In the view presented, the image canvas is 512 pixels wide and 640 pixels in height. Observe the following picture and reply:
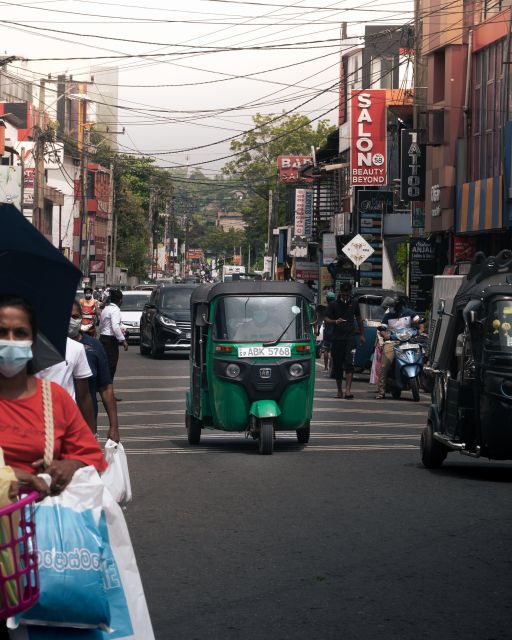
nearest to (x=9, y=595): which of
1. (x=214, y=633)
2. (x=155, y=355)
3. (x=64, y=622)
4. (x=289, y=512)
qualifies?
(x=64, y=622)

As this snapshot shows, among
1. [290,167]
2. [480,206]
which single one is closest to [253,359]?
[480,206]

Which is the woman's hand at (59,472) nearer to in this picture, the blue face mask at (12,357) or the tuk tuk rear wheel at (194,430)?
the blue face mask at (12,357)

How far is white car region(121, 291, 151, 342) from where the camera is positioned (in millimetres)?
46500

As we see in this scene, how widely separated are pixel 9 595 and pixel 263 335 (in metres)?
12.9

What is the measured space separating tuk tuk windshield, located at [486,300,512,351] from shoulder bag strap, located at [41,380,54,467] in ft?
29.3

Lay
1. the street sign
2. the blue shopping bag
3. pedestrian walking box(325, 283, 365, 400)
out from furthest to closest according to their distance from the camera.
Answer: the street sign, pedestrian walking box(325, 283, 365, 400), the blue shopping bag

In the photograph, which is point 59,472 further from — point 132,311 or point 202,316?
point 132,311

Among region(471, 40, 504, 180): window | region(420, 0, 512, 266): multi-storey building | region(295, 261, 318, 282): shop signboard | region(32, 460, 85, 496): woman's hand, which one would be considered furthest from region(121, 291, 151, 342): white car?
region(32, 460, 85, 496): woman's hand

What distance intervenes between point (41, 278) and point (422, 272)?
3942 centimetres

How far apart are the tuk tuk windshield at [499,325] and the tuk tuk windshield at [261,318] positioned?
4.02 metres

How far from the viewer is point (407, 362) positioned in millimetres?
25469

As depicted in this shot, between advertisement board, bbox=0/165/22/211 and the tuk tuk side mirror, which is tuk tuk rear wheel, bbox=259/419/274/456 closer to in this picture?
the tuk tuk side mirror

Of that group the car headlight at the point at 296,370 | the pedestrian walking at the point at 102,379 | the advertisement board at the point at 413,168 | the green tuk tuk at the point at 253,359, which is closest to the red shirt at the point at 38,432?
the pedestrian walking at the point at 102,379

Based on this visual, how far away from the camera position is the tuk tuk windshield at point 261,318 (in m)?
17.3
